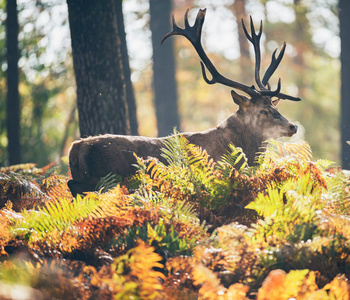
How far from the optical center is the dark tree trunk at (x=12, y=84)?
13.9 m

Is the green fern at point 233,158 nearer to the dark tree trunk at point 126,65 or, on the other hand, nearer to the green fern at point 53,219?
the green fern at point 53,219

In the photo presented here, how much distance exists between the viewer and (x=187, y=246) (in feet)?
10.4

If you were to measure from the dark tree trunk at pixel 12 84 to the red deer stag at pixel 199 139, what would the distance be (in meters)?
8.49

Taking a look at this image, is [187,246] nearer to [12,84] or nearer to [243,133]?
[243,133]

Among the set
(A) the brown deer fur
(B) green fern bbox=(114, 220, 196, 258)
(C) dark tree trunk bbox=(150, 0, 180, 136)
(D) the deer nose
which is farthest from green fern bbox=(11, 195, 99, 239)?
(C) dark tree trunk bbox=(150, 0, 180, 136)

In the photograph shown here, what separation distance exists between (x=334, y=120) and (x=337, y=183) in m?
23.7

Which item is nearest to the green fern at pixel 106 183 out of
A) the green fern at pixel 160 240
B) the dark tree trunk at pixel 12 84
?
the green fern at pixel 160 240

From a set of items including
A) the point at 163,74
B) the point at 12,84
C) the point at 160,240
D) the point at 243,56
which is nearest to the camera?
the point at 160,240

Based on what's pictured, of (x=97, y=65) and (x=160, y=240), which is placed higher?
(x=97, y=65)

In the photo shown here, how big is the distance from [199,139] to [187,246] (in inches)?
138

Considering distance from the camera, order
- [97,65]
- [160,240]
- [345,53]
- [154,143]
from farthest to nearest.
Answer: [345,53]
[97,65]
[154,143]
[160,240]

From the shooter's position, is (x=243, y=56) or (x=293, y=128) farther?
(x=243, y=56)

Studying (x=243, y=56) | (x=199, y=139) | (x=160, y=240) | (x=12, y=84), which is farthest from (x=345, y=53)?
(x=243, y=56)

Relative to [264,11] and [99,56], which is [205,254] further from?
[264,11]
